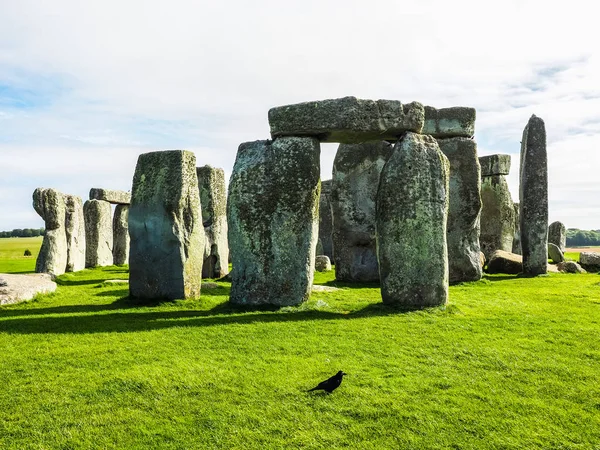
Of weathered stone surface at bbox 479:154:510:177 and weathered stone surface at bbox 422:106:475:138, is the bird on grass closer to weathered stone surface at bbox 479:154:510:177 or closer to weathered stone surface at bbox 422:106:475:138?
weathered stone surface at bbox 422:106:475:138

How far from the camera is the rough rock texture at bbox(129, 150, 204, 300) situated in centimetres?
923

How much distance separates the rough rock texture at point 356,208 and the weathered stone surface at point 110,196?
397 inches

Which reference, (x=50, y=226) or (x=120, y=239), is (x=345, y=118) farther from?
(x=120, y=239)

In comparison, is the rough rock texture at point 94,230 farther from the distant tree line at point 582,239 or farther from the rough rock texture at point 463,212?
the distant tree line at point 582,239

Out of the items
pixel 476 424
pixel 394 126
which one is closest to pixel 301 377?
pixel 476 424

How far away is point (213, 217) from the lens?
14352 millimetres

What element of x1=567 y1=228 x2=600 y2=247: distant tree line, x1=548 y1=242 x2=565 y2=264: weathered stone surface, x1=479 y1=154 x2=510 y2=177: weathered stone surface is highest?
x1=479 y1=154 x2=510 y2=177: weathered stone surface

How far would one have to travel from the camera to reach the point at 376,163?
13.7 metres

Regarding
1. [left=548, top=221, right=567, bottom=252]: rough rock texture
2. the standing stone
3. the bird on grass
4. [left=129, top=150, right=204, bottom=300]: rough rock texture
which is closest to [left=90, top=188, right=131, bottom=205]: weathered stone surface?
[left=129, top=150, right=204, bottom=300]: rough rock texture

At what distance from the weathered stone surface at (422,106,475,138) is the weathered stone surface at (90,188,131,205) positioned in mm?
12174

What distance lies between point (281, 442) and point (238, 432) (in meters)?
0.36

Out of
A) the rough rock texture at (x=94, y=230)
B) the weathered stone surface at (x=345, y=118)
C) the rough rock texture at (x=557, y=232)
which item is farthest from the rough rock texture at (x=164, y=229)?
the rough rock texture at (x=557, y=232)

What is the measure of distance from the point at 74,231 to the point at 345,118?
12.2 metres

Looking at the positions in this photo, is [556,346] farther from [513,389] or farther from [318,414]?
[318,414]
